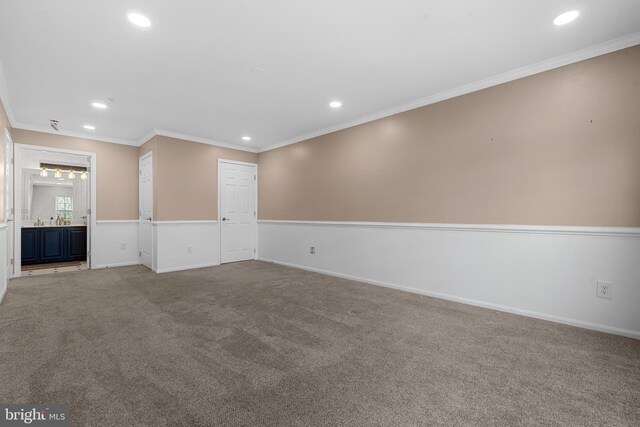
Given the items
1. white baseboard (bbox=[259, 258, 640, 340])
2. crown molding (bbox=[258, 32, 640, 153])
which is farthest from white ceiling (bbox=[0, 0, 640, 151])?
white baseboard (bbox=[259, 258, 640, 340])

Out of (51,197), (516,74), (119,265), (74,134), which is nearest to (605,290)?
(516,74)

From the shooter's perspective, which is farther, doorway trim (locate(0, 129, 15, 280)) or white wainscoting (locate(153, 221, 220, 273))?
white wainscoting (locate(153, 221, 220, 273))

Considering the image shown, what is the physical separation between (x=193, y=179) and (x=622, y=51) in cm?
593

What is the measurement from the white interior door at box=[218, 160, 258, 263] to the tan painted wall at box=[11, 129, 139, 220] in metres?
1.79

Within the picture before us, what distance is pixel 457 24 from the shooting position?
2238 millimetres

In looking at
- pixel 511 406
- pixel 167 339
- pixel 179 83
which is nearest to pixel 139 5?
pixel 179 83

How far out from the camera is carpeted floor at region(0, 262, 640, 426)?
1510 mm

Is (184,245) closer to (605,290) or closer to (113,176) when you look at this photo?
(113,176)

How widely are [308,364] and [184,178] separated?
4482mm

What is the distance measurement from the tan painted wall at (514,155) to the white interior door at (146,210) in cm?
362

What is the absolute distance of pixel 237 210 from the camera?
20.1 feet

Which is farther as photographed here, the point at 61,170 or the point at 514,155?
the point at 61,170

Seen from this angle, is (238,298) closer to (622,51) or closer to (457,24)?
(457,24)

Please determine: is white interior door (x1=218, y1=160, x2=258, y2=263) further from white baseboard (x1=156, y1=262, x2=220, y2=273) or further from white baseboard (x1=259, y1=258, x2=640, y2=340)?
white baseboard (x1=259, y1=258, x2=640, y2=340)
